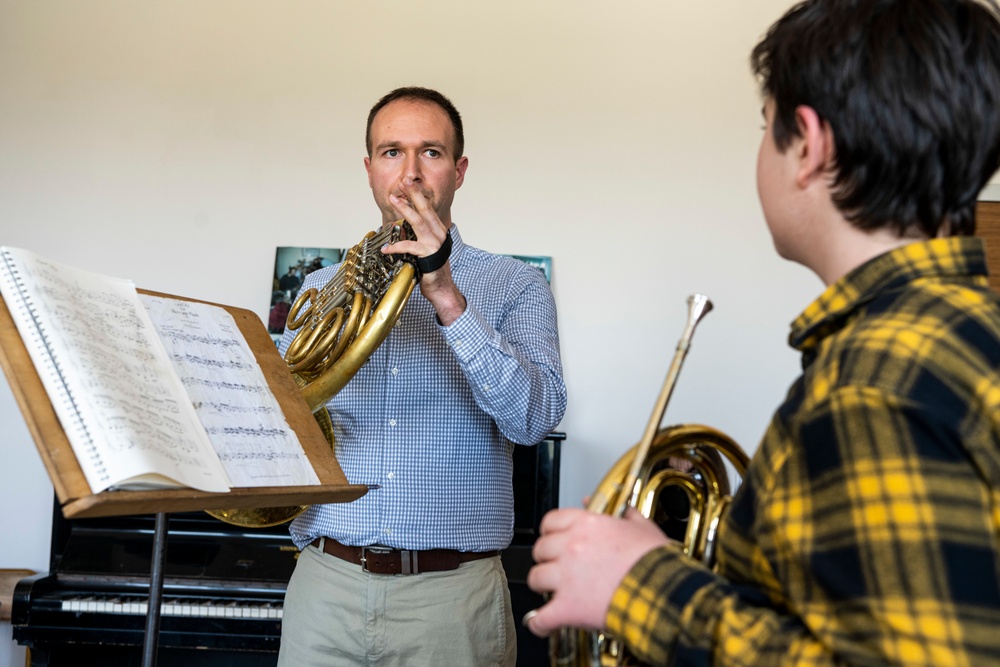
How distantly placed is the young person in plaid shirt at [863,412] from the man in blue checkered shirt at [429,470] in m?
0.73

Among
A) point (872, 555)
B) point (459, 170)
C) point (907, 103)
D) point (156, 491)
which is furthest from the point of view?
point (459, 170)

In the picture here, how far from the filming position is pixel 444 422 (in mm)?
1773

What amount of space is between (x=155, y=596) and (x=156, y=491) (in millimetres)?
380

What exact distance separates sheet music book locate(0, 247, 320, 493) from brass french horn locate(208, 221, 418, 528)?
0.17m

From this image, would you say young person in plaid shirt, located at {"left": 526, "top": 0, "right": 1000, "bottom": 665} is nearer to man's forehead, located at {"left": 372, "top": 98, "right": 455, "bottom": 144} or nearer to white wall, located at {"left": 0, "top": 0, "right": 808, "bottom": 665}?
man's forehead, located at {"left": 372, "top": 98, "right": 455, "bottom": 144}

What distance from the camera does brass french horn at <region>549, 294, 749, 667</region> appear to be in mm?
922

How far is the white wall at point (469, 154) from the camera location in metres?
3.54

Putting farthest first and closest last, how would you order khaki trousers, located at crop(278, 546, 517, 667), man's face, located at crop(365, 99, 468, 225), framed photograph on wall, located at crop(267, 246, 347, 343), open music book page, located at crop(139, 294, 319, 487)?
framed photograph on wall, located at crop(267, 246, 347, 343), man's face, located at crop(365, 99, 468, 225), khaki trousers, located at crop(278, 546, 517, 667), open music book page, located at crop(139, 294, 319, 487)

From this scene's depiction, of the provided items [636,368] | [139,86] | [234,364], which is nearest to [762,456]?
[234,364]

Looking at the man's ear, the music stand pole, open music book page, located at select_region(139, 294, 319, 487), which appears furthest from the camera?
the man's ear

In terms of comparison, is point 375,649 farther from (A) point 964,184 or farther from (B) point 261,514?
(A) point 964,184

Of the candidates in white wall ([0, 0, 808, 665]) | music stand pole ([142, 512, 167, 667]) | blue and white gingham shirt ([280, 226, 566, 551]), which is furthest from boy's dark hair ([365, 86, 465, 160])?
white wall ([0, 0, 808, 665])

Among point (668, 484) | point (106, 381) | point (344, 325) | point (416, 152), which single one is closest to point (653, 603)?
point (668, 484)

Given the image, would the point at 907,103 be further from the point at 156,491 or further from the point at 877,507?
the point at 156,491
